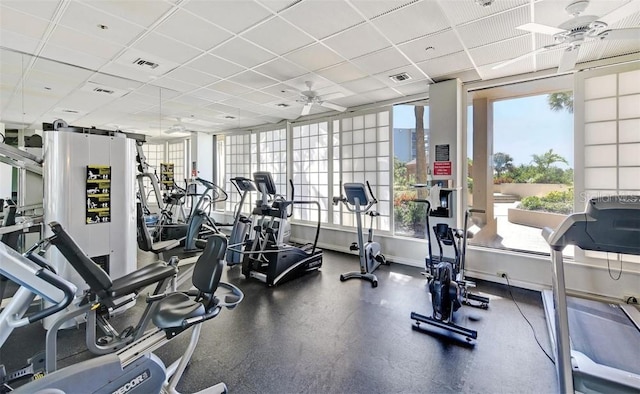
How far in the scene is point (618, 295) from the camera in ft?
11.5

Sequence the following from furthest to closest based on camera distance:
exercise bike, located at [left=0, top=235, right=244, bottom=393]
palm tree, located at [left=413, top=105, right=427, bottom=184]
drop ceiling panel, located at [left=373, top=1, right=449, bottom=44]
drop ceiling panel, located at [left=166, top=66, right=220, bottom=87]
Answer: palm tree, located at [left=413, top=105, right=427, bottom=184] < drop ceiling panel, located at [left=166, top=66, right=220, bottom=87] < drop ceiling panel, located at [left=373, top=1, right=449, bottom=44] < exercise bike, located at [left=0, top=235, right=244, bottom=393]

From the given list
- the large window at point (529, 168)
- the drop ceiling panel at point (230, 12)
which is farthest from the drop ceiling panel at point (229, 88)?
the large window at point (529, 168)

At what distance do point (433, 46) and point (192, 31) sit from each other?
2552 millimetres

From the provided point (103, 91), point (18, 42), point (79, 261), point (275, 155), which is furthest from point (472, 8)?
point (275, 155)

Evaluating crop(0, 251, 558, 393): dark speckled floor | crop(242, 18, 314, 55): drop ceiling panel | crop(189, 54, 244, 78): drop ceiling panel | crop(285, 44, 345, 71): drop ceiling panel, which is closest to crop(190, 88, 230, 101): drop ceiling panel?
crop(189, 54, 244, 78): drop ceiling panel

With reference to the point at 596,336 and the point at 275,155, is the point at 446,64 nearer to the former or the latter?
the point at 596,336

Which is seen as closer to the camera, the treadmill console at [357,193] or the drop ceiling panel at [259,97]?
the treadmill console at [357,193]

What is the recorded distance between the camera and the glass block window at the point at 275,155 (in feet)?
24.8

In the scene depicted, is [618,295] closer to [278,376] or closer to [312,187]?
[278,376]

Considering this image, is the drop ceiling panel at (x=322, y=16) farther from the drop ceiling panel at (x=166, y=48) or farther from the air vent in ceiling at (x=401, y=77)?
the air vent in ceiling at (x=401, y=77)

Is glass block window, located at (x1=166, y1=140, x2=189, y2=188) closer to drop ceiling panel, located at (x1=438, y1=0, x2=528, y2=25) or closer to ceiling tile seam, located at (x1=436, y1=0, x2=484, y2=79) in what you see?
ceiling tile seam, located at (x1=436, y1=0, x2=484, y2=79)

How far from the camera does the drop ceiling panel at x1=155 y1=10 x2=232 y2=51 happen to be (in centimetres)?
276

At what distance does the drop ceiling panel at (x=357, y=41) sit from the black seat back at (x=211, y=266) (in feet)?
7.89

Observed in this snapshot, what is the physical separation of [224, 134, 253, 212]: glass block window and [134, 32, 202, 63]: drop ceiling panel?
4651 millimetres
